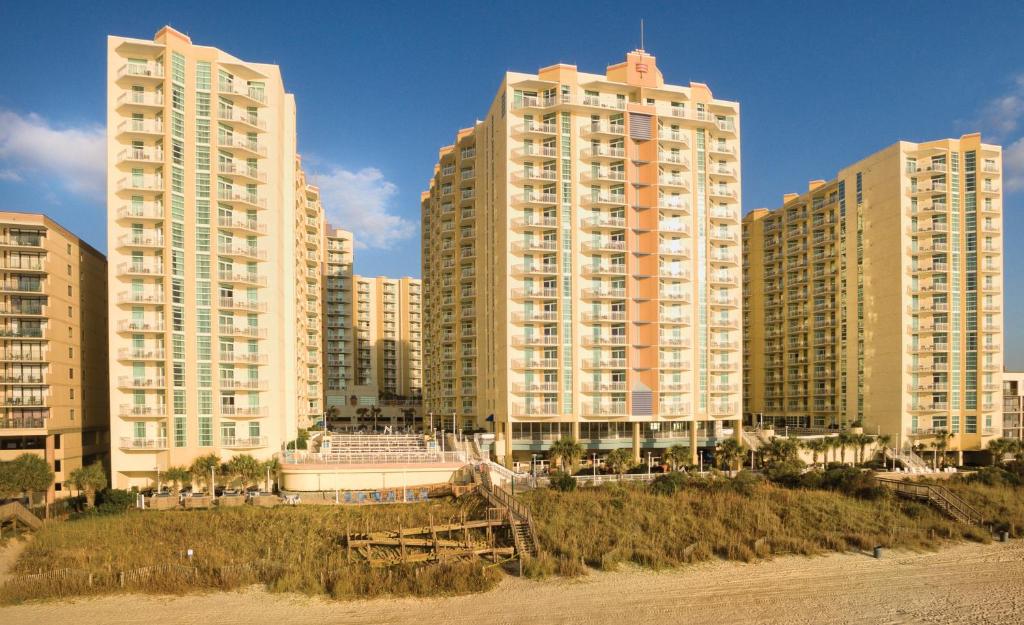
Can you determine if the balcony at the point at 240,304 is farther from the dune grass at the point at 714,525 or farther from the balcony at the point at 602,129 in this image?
the balcony at the point at 602,129

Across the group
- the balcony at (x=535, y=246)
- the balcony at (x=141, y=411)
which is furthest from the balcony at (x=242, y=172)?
the balcony at (x=535, y=246)

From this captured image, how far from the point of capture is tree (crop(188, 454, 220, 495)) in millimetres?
46906

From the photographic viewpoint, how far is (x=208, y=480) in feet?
156

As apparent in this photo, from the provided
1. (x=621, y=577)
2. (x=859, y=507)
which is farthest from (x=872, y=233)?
(x=621, y=577)

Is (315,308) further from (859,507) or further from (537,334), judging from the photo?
(859,507)

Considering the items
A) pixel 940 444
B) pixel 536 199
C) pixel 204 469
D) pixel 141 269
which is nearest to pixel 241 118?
pixel 141 269

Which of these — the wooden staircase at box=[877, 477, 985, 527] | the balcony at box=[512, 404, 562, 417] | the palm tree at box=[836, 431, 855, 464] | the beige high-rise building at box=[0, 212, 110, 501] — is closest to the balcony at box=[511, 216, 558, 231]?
the balcony at box=[512, 404, 562, 417]

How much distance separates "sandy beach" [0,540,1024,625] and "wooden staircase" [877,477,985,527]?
351 inches

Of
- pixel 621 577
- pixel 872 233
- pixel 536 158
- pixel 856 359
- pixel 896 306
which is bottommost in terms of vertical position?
pixel 621 577

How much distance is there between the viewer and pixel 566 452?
53.8m

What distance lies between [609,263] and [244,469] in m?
37.6

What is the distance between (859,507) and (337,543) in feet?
121

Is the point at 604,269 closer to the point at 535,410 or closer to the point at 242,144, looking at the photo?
the point at 535,410

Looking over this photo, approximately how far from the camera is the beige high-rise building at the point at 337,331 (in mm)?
104938
